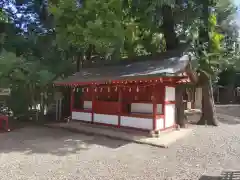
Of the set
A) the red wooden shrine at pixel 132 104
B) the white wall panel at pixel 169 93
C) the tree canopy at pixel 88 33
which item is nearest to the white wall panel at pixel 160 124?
the red wooden shrine at pixel 132 104

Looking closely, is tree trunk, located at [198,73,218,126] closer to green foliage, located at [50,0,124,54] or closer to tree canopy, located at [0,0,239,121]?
tree canopy, located at [0,0,239,121]

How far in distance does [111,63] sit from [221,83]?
848 inches

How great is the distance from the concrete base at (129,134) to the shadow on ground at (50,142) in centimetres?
40

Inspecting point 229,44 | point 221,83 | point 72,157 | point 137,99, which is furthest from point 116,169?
point 221,83

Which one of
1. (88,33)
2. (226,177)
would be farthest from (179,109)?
(226,177)

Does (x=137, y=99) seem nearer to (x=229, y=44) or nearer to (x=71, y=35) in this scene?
(x=71, y=35)

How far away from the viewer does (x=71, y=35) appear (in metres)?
14.3

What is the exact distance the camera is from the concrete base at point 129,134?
10137 millimetres

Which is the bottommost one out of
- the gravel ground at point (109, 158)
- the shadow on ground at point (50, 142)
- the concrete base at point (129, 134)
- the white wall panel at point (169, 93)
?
the gravel ground at point (109, 158)

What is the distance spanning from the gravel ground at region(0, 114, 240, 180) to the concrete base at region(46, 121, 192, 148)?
35 centimetres

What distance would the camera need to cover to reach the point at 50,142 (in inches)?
404

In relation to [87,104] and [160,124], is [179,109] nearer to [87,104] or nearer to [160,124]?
[160,124]

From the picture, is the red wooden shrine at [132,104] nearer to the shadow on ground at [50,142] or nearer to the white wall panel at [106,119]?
the white wall panel at [106,119]

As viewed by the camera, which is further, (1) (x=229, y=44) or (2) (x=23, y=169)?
(1) (x=229, y=44)
